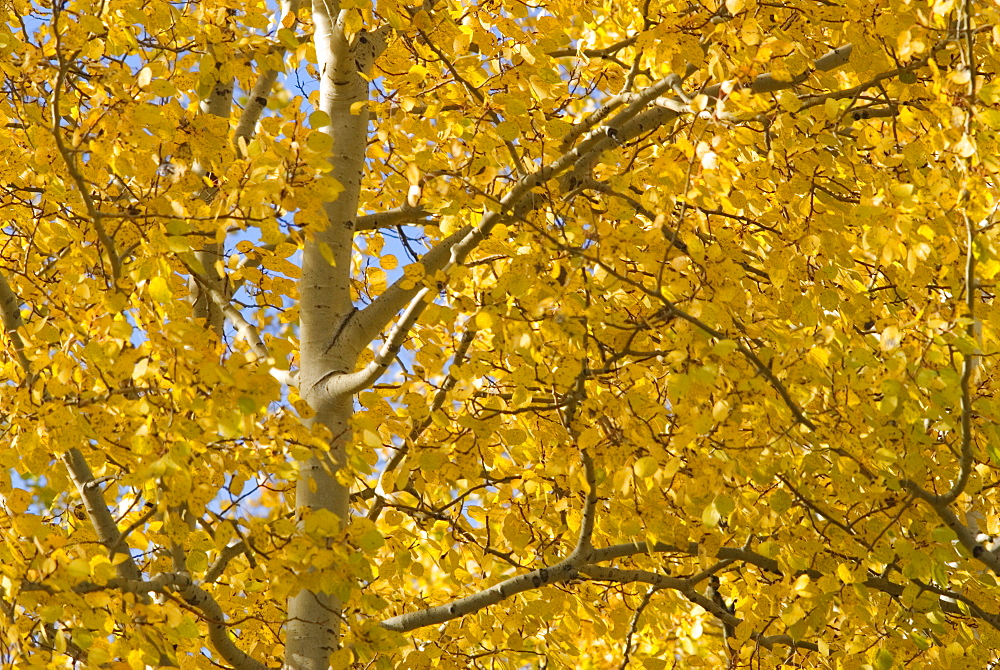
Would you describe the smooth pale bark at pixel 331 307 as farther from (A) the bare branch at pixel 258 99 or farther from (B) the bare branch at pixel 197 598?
(A) the bare branch at pixel 258 99

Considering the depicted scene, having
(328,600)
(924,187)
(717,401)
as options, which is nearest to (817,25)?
(924,187)

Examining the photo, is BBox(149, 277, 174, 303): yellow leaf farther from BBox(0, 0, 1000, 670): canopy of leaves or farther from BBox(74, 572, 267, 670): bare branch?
BBox(74, 572, 267, 670): bare branch

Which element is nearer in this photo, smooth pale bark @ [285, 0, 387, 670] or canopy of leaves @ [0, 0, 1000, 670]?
canopy of leaves @ [0, 0, 1000, 670]

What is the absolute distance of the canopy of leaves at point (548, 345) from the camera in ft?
8.72

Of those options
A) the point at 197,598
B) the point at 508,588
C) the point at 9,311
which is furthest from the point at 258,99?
the point at 508,588

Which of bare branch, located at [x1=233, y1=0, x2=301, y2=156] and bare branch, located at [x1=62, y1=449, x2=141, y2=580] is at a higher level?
bare branch, located at [x1=233, y1=0, x2=301, y2=156]

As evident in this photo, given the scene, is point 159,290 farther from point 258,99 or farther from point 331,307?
point 258,99

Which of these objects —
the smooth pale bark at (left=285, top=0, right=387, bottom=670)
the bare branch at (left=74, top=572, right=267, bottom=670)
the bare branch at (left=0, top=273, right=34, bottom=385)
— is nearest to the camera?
the bare branch at (left=74, top=572, right=267, bottom=670)

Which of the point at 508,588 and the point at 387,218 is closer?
the point at 508,588

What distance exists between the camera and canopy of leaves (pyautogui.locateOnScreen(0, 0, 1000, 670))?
266cm

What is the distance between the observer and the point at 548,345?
3045mm

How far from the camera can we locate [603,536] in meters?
4.26

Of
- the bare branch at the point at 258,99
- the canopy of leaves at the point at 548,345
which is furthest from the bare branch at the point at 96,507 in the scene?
the bare branch at the point at 258,99

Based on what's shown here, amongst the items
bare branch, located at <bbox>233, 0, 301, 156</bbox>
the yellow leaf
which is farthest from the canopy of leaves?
bare branch, located at <bbox>233, 0, 301, 156</bbox>
